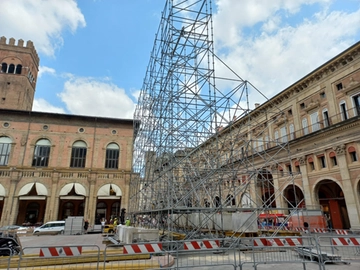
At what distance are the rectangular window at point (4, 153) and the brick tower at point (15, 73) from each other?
1463 cm

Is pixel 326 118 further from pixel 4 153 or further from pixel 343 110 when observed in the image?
pixel 4 153

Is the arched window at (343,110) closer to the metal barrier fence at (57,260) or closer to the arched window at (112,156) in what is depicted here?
the metal barrier fence at (57,260)

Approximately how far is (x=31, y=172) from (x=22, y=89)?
21.3 meters

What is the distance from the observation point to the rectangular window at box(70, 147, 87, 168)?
32.2m

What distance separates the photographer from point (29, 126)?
105ft

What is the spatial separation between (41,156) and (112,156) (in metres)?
8.46

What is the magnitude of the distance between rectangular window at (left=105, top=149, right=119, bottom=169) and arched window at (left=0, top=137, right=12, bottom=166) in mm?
11464

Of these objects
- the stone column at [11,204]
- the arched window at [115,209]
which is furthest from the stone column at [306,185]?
the stone column at [11,204]

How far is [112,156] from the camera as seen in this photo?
110ft

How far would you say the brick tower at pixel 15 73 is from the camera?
43.4 meters

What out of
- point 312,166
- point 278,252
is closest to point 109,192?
point 312,166

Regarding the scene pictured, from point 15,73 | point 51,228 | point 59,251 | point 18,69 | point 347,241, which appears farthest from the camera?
point 18,69

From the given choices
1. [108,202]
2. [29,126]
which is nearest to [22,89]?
[29,126]

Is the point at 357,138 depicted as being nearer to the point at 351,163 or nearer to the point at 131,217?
the point at 351,163
